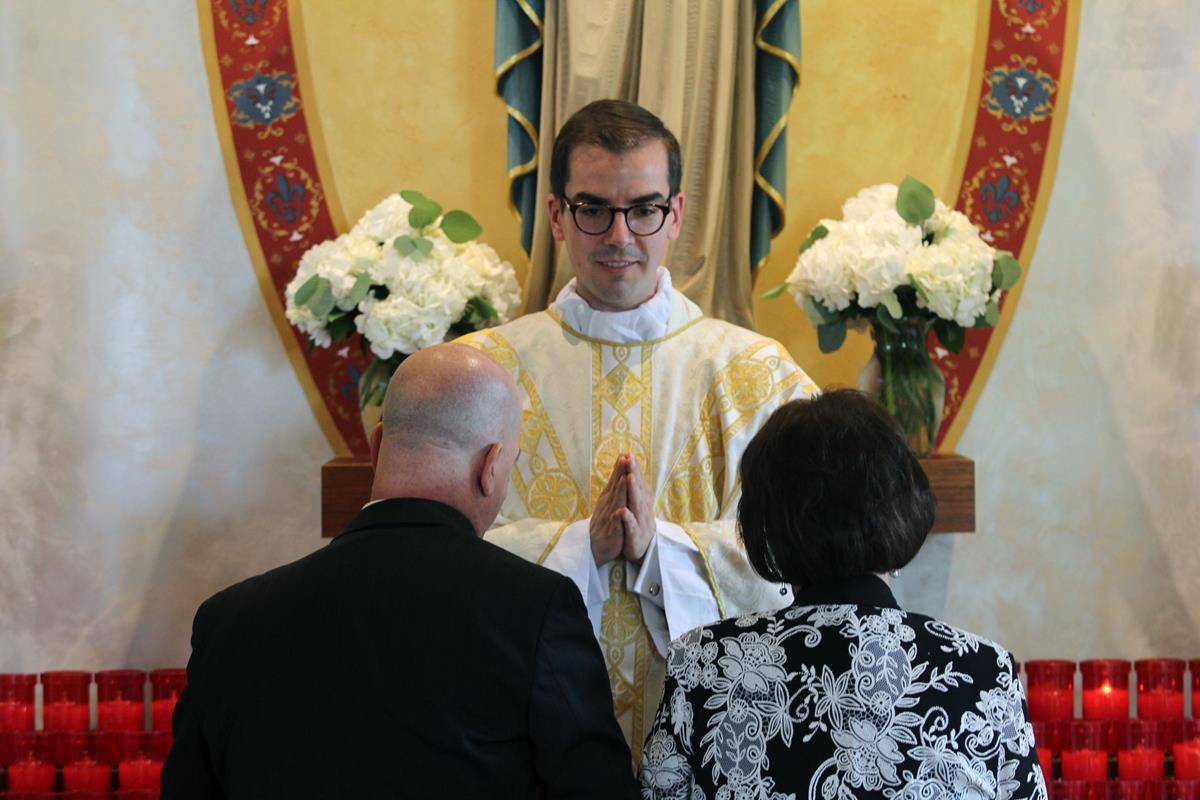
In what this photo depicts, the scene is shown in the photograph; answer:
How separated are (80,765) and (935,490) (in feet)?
7.42

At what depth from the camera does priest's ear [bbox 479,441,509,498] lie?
5.71ft

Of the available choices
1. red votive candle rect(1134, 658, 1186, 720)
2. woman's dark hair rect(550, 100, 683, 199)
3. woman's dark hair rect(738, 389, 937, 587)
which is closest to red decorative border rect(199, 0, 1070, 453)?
red votive candle rect(1134, 658, 1186, 720)

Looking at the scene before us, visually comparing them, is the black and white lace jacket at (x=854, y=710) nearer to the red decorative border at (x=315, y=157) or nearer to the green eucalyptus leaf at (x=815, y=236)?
the green eucalyptus leaf at (x=815, y=236)

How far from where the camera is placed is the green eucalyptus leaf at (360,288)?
→ 3176 millimetres

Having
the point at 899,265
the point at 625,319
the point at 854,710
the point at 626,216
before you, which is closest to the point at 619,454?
the point at 625,319

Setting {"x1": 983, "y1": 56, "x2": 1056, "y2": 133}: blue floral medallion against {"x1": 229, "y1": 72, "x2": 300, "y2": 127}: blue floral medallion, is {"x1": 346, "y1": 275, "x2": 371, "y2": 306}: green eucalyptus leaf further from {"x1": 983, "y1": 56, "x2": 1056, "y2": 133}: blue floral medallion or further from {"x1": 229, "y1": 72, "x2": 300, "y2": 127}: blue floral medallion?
{"x1": 983, "y1": 56, "x2": 1056, "y2": 133}: blue floral medallion

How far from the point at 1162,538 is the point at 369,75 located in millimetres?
2613

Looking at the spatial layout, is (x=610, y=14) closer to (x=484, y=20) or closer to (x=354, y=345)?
(x=484, y=20)

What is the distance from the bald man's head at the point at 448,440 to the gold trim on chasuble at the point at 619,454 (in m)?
0.88

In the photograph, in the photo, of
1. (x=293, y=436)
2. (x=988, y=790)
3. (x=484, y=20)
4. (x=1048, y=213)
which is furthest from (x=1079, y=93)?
(x=988, y=790)

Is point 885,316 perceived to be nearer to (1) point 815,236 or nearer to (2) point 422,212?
(1) point 815,236

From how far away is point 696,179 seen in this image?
3.46 metres

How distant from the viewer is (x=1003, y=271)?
327 centimetres

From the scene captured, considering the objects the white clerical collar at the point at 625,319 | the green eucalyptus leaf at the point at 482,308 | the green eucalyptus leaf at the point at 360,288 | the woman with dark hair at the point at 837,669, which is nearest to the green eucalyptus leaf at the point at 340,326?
the green eucalyptus leaf at the point at 360,288
